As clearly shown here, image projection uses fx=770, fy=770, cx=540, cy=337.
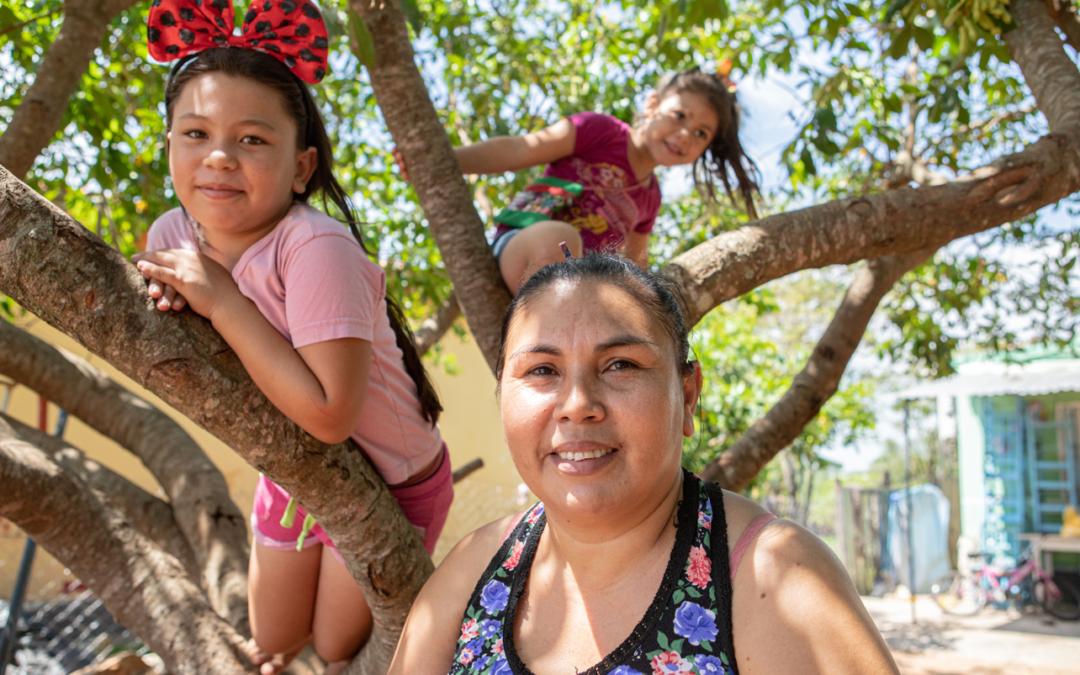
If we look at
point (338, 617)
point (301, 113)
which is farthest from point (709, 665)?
point (301, 113)

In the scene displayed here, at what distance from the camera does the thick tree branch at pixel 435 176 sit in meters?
2.22

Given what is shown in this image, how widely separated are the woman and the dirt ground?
19.5 ft

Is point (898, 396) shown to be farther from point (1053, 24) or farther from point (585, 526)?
point (585, 526)

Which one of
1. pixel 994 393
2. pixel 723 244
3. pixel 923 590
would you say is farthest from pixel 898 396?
pixel 723 244

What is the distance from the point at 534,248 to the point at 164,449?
1604mm

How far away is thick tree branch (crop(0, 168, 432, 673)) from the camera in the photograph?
1209 mm

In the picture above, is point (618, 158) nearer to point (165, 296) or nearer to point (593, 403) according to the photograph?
point (593, 403)

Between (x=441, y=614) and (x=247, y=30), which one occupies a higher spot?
(x=247, y=30)

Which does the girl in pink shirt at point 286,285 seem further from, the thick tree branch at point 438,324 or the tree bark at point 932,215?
the thick tree branch at point 438,324

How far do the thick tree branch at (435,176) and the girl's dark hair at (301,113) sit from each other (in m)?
0.30

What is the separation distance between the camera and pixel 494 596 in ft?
4.93

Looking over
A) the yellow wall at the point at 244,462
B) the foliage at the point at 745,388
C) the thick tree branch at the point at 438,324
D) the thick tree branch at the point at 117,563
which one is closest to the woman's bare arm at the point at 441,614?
the thick tree branch at the point at 117,563

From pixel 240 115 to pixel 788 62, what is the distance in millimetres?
3390

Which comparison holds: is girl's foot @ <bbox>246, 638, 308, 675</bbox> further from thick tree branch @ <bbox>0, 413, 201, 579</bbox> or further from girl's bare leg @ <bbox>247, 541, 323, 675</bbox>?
thick tree branch @ <bbox>0, 413, 201, 579</bbox>
